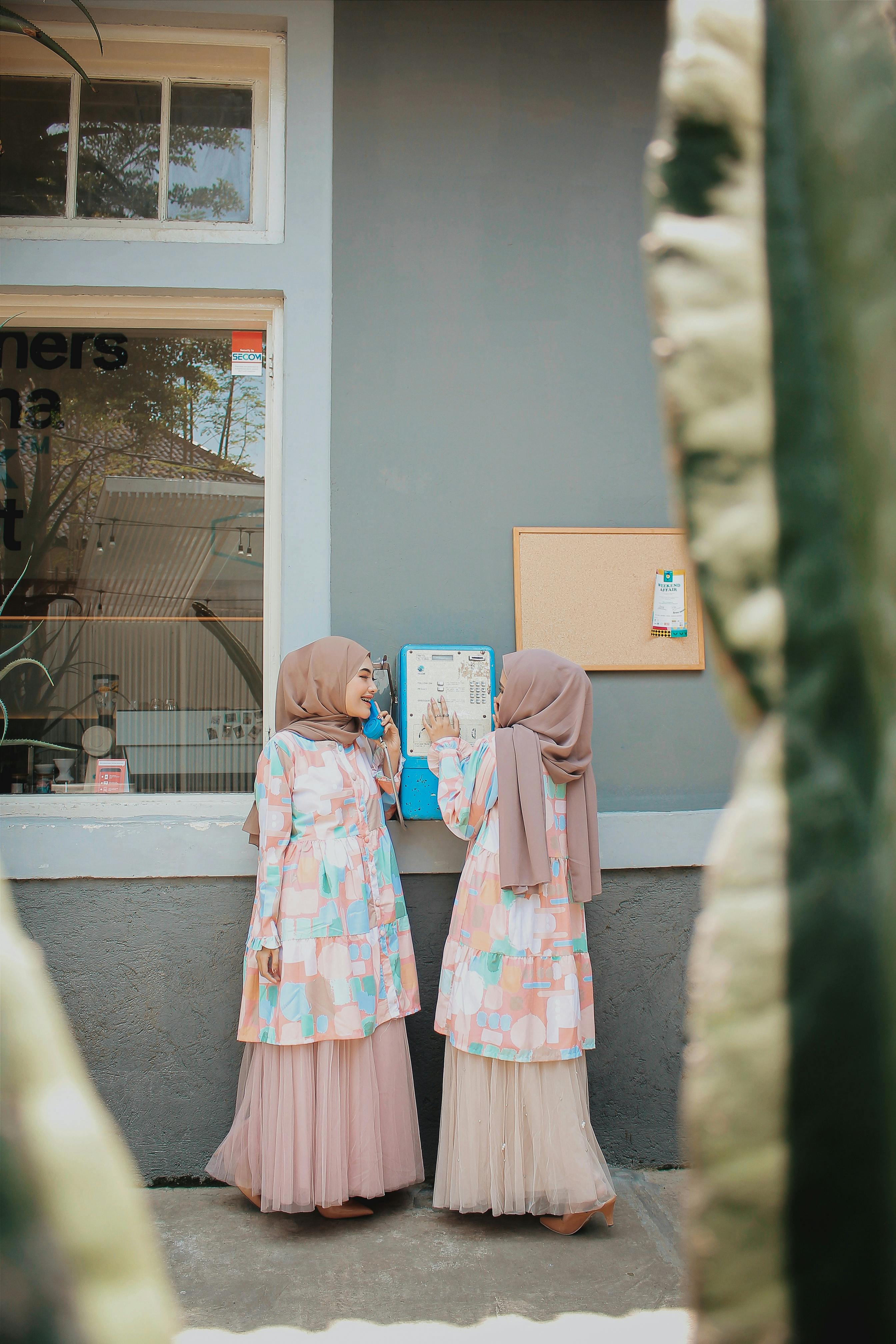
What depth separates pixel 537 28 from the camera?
11.7 ft

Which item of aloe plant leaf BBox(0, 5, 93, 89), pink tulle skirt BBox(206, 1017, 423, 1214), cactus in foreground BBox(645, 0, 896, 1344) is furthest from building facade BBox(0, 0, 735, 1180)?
cactus in foreground BBox(645, 0, 896, 1344)

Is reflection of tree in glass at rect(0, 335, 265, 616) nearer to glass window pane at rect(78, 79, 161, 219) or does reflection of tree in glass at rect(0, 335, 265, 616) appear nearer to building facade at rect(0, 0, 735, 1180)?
building facade at rect(0, 0, 735, 1180)

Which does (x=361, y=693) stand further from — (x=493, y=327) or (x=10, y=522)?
(x=10, y=522)

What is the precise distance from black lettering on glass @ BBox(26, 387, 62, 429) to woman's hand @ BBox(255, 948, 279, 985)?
2308 mm

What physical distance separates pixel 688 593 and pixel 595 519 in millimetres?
459

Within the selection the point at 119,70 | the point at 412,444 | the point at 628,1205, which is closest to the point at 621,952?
the point at 628,1205

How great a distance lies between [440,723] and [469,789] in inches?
12.0

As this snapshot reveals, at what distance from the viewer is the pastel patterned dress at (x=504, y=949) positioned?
295 cm

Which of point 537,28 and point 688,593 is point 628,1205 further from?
point 537,28

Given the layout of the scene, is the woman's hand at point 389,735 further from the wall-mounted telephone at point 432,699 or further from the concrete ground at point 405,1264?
the concrete ground at point 405,1264

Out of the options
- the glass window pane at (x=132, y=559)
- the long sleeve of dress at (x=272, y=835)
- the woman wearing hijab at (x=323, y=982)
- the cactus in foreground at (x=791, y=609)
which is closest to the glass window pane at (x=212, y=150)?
the glass window pane at (x=132, y=559)

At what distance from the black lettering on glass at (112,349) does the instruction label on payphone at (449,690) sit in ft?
5.46

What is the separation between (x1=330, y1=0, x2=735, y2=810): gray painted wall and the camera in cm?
349

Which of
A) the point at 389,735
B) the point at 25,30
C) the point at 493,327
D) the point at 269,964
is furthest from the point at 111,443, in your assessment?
the point at 269,964
